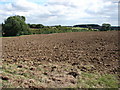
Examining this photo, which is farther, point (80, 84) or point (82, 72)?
point (82, 72)

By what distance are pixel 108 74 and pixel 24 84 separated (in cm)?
282

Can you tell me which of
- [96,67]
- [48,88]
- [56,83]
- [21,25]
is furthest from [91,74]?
[21,25]

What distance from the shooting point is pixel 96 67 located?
6.25 metres

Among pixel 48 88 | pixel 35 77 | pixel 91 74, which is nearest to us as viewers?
pixel 48 88

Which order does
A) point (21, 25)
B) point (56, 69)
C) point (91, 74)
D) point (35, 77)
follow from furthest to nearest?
point (21, 25) → point (56, 69) → point (91, 74) → point (35, 77)

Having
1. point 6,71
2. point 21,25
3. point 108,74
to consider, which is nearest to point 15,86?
point 6,71

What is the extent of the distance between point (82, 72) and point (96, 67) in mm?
933

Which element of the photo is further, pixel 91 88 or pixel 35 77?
pixel 35 77

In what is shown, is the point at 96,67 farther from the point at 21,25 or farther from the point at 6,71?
the point at 21,25

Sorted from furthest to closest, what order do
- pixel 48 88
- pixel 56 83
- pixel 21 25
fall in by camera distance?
1. pixel 21 25
2. pixel 56 83
3. pixel 48 88

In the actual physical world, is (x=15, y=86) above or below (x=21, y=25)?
below

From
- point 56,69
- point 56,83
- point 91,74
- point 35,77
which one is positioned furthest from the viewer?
point 56,69

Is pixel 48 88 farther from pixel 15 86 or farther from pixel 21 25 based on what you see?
pixel 21 25

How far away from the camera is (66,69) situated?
19.5 feet
